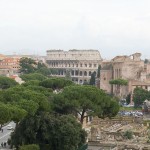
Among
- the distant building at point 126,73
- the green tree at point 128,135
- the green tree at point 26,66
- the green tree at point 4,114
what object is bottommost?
the green tree at point 128,135

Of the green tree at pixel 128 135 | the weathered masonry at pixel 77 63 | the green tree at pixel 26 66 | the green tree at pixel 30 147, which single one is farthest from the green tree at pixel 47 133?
the weathered masonry at pixel 77 63

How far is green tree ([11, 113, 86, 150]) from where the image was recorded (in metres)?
29.5

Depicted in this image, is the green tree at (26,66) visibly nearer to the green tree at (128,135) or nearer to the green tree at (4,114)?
the green tree at (128,135)

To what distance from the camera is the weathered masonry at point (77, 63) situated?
12062 cm

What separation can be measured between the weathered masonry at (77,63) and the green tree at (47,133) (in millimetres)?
88267

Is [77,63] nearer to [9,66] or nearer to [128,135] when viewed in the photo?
[9,66]

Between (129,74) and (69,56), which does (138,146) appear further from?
(69,56)

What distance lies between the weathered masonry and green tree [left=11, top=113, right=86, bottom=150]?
290 feet

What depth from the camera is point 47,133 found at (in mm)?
29656

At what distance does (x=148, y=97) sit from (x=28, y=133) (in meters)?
32.2

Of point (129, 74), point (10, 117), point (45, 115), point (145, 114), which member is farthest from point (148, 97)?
point (10, 117)

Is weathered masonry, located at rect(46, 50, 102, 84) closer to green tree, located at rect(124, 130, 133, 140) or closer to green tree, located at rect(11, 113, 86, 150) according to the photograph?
green tree, located at rect(124, 130, 133, 140)

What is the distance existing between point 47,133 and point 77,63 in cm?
9355

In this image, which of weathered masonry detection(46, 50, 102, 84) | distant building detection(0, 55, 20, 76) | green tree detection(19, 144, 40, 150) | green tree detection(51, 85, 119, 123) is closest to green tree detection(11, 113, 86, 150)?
green tree detection(19, 144, 40, 150)
